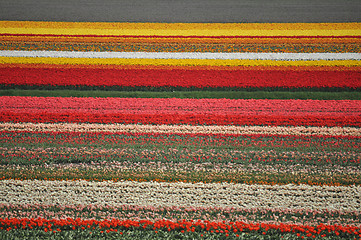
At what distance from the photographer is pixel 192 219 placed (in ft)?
15.8

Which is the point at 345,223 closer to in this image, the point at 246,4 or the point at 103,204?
the point at 103,204

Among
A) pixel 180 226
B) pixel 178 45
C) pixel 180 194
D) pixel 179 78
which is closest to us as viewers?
pixel 180 226

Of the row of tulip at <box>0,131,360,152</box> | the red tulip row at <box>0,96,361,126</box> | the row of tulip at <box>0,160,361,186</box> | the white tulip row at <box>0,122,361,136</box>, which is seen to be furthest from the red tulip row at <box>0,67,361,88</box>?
the row of tulip at <box>0,160,361,186</box>

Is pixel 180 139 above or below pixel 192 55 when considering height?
below

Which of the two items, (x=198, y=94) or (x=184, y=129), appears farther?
(x=198, y=94)

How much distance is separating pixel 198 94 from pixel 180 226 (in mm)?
4325

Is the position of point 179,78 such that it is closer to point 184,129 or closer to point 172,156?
point 184,129

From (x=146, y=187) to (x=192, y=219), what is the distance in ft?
3.50

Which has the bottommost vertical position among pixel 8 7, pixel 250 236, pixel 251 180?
pixel 250 236

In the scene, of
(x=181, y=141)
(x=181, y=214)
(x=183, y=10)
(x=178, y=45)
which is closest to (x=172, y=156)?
(x=181, y=141)

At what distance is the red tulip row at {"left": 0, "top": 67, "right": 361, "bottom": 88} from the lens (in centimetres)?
859

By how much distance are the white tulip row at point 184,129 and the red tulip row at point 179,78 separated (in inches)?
77.1

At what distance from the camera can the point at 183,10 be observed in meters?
14.6

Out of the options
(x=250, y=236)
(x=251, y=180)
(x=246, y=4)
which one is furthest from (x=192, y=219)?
(x=246, y=4)
